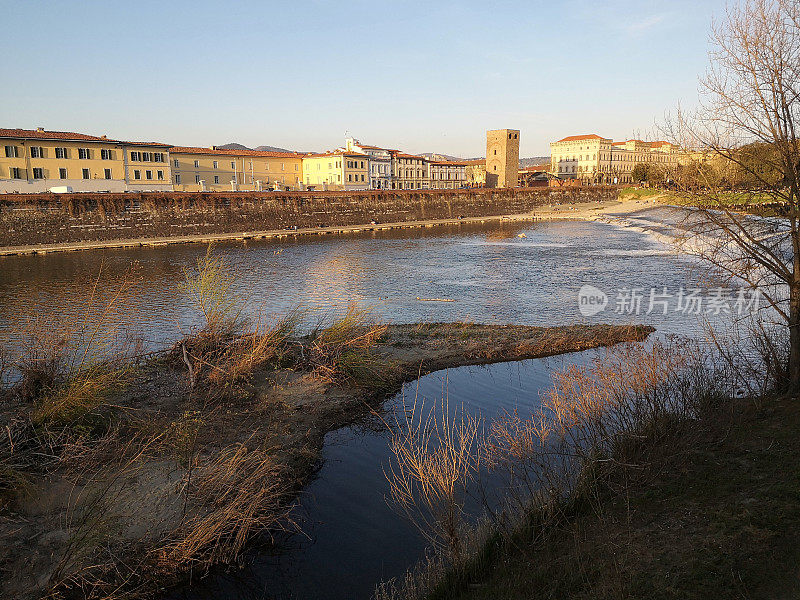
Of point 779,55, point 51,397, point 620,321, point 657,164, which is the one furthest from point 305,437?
point 620,321

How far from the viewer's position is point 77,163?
202ft

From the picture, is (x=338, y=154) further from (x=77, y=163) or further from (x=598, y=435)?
(x=598, y=435)

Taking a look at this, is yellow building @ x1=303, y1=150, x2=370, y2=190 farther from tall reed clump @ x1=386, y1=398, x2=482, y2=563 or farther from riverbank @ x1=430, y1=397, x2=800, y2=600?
riverbank @ x1=430, y1=397, x2=800, y2=600

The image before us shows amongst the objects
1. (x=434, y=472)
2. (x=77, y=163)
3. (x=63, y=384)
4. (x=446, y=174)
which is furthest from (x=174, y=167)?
(x=434, y=472)

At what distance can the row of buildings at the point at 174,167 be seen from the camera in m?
58.1

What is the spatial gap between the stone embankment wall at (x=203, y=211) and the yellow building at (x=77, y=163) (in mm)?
11264

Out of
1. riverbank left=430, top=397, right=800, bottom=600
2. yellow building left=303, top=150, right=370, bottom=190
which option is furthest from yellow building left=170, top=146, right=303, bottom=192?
riverbank left=430, top=397, right=800, bottom=600

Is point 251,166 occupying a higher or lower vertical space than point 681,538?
higher

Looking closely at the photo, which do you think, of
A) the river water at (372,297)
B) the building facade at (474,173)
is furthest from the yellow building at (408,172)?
the river water at (372,297)

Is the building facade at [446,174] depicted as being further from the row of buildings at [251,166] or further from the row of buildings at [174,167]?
the row of buildings at [174,167]

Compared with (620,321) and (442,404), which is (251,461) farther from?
(620,321)

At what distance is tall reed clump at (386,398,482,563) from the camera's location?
620cm

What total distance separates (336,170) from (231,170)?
16.1 meters

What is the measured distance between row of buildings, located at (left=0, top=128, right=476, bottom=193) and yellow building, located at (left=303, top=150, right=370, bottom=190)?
0.15m
